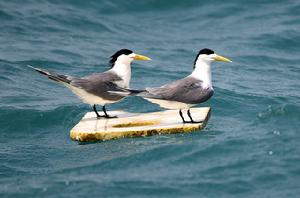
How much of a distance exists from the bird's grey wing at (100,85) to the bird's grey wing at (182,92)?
63 cm

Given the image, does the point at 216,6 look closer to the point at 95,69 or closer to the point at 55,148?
the point at 95,69

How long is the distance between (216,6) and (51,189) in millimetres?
12980

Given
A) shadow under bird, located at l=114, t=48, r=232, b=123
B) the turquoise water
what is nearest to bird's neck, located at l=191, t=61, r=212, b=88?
shadow under bird, located at l=114, t=48, r=232, b=123

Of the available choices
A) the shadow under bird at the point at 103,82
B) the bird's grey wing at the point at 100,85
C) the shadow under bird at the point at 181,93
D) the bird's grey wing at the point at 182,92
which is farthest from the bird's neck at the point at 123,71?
the bird's grey wing at the point at 182,92

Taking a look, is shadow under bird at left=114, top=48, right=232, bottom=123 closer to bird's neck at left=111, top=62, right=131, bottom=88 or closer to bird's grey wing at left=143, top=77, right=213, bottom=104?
bird's grey wing at left=143, top=77, right=213, bottom=104

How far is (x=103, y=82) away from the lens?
13.4 metres

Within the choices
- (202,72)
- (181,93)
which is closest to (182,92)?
(181,93)

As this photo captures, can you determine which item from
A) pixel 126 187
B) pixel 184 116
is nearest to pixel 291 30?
pixel 184 116

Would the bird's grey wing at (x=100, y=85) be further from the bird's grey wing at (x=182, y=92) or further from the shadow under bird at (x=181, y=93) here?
the bird's grey wing at (x=182, y=92)

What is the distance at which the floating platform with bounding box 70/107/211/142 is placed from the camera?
12648 mm

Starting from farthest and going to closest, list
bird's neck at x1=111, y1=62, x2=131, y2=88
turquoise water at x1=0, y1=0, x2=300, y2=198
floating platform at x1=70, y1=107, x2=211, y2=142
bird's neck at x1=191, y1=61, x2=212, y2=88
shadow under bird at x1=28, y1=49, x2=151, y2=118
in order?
bird's neck at x1=111, y1=62, x2=131, y2=88
bird's neck at x1=191, y1=61, x2=212, y2=88
shadow under bird at x1=28, y1=49, x2=151, y2=118
floating platform at x1=70, y1=107, x2=211, y2=142
turquoise water at x1=0, y1=0, x2=300, y2=198

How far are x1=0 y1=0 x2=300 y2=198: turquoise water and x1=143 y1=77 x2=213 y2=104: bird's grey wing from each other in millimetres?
583

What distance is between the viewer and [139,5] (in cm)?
A: 2320

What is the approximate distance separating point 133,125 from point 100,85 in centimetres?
82
